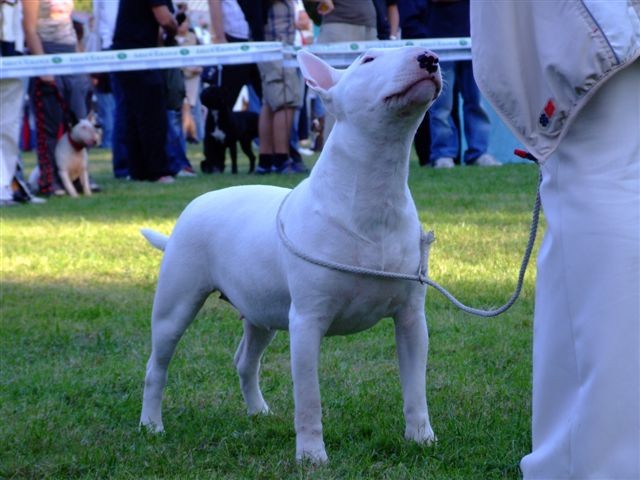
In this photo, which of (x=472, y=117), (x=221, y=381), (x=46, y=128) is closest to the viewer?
(x=221, y=381)

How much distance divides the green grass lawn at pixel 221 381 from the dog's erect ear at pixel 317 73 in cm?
121

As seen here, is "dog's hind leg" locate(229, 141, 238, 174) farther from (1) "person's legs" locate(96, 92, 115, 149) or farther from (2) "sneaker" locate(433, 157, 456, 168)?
(1) "person's legs" locate(96, 92, 115, 149)

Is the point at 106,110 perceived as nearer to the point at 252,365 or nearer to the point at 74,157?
the point at 74,157

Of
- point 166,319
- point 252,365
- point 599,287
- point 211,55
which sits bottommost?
point 211,55

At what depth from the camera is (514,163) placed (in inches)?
550

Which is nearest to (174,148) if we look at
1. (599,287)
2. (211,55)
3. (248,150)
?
(248,150)

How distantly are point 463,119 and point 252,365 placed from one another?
982 cm

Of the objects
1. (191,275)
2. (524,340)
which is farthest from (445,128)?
(191,275)

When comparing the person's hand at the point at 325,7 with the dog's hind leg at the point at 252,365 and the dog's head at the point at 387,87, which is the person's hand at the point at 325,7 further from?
the dog's head at the point at 387,87

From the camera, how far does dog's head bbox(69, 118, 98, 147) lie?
1261 cm

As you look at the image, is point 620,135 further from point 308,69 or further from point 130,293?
point 130,293

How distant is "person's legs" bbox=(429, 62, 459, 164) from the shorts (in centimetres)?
159

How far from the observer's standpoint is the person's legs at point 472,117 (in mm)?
13633

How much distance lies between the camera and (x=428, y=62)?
3.47 metres
